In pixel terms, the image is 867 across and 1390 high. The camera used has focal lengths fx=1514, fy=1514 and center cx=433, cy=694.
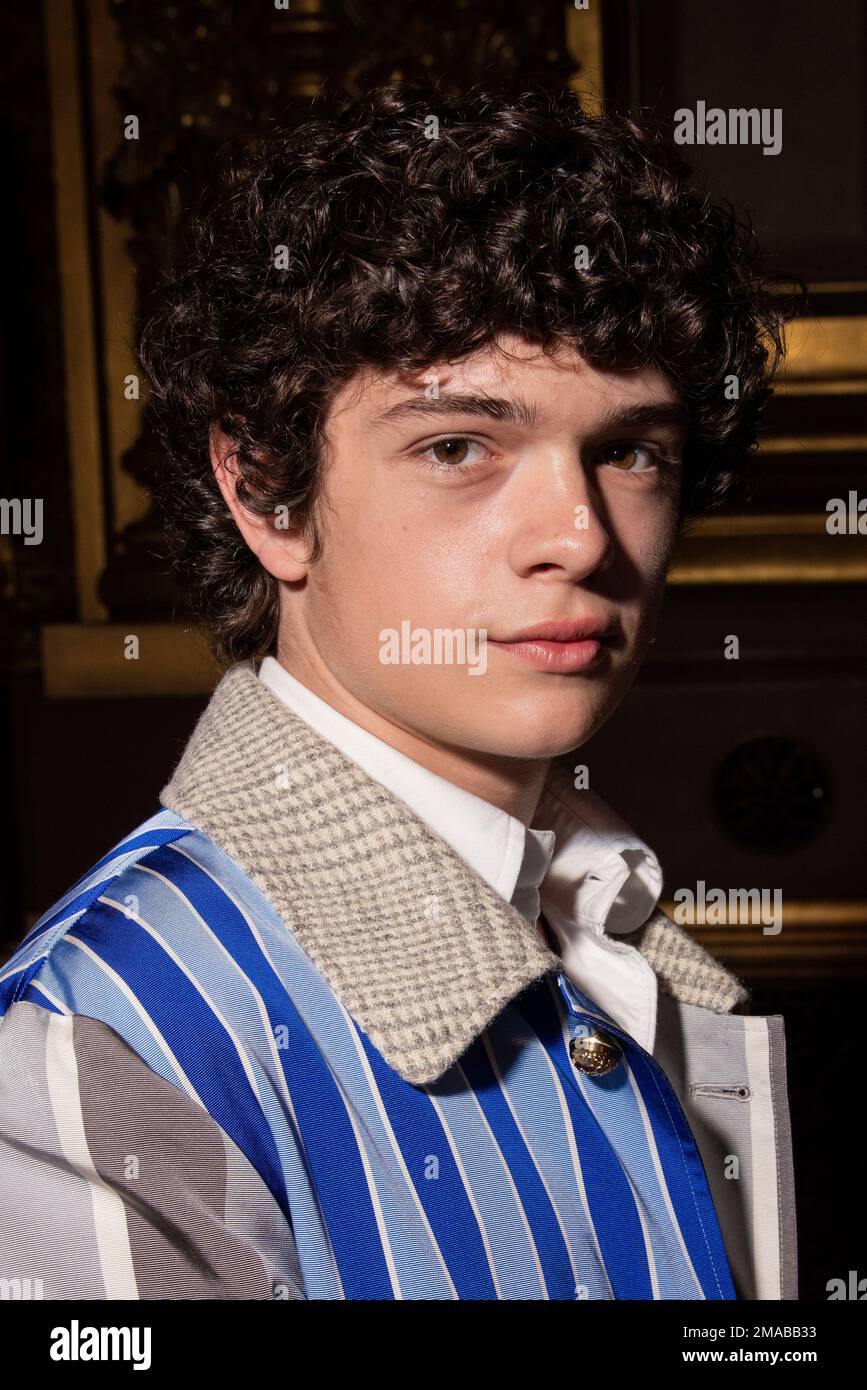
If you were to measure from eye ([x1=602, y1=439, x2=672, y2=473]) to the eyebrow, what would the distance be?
13 mm

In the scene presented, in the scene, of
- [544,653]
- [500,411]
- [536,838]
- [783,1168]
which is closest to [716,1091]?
[783,1168]

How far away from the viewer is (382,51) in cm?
195

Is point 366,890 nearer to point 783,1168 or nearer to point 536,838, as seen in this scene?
point 536,838

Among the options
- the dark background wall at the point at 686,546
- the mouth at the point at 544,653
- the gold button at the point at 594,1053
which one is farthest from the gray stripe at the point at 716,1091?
the dark background wall at the point at 686,546

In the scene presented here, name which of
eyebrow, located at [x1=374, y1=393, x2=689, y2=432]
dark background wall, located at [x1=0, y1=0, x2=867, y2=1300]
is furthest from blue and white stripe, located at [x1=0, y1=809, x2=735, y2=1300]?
dark background wall, located at [x1=0, y1=0, x2=867, y2=1300]

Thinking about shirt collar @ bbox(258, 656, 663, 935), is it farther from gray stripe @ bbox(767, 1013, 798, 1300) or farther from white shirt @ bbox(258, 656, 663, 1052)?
gray stripe @ bbox(767, 1013, 798, 1300)

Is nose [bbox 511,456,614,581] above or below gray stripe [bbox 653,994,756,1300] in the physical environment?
above

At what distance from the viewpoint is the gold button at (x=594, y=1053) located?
697 millimetres

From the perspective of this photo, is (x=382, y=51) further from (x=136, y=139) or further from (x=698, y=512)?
(x=698, y=512)

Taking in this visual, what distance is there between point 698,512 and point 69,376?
4.16ft

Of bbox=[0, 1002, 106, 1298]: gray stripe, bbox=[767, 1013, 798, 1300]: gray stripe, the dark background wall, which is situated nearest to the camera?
bbox=[0, 1002, 106, 1298]: gray stripe

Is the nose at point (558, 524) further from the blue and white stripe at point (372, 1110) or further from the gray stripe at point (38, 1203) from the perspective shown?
the gray stripe at point (38, 1203)

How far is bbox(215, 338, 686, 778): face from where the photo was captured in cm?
67
